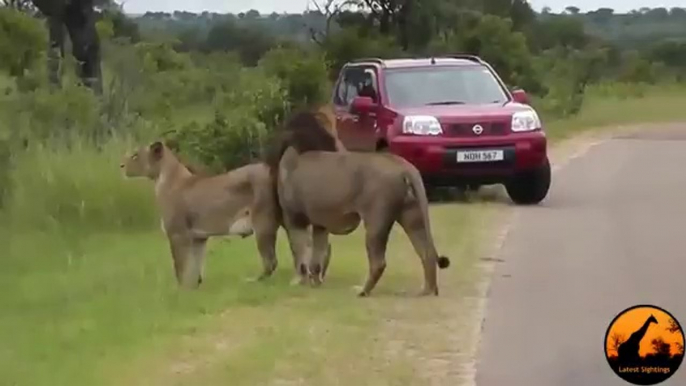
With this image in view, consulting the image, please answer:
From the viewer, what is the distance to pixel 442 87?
18922mm

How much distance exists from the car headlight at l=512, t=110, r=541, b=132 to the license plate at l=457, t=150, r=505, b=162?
369 millimetres

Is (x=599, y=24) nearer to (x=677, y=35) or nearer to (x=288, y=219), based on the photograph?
(x=677, y=35)

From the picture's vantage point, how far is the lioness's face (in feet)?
40.6

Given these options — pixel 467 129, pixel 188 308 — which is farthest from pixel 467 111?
pixel 188 308

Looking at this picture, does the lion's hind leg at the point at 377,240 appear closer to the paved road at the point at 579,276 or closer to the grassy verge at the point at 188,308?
the grassy verge at the point at 188,308

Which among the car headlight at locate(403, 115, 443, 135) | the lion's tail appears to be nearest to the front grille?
the car headlight at locate(403, 115, 443, 135)

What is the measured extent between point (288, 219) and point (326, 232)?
0.29m

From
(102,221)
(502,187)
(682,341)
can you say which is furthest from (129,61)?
(682,341)

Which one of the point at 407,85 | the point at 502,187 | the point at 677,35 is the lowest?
the point at 677,35

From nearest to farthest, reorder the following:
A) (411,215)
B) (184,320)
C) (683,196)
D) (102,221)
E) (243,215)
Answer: (184,320)
(411,215)
(243,215)
(102,221)
(683,196)

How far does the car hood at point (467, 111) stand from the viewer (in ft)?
59.0

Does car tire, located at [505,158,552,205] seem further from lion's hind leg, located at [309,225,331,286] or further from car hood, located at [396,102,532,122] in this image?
lion's hind leg, located at [309,225,331,286]

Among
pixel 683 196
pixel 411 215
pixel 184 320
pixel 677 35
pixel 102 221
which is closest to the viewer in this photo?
pixel 184 320

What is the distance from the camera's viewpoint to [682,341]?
23.3 feet
